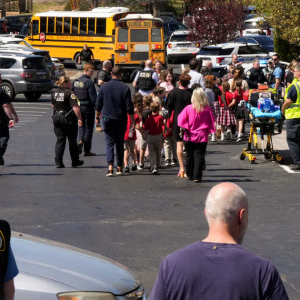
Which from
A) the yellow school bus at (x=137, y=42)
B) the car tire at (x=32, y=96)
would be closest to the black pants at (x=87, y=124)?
the car tire at (x=32, y=96)

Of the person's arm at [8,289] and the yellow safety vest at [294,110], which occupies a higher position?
the person's arm at [8,289]

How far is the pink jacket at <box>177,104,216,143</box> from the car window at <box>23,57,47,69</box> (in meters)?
16.1

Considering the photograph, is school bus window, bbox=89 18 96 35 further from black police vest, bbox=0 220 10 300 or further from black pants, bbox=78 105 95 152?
black police vest, bbox=0 220 10 300

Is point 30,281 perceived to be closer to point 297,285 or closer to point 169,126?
point 297,285

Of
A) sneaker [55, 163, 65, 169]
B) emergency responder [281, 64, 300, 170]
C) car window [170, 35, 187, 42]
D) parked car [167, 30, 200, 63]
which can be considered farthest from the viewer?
car window [170, 35, 187, 42]

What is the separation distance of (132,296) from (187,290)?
1530 millimetres

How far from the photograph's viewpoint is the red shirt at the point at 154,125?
12.5m

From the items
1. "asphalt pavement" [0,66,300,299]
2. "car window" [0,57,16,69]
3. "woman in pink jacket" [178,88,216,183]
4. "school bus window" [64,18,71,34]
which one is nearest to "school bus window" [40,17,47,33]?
"school bus window" [64,18,71,34]

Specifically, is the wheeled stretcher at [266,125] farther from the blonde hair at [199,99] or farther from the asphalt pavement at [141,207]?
the blonde hair at [199,99]

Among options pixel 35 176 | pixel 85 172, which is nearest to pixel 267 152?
pixel 85 172

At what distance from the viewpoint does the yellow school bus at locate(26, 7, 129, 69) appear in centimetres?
3844

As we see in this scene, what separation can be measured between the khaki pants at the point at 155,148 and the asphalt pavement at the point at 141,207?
323mm

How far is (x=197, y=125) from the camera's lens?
11609 millimetres

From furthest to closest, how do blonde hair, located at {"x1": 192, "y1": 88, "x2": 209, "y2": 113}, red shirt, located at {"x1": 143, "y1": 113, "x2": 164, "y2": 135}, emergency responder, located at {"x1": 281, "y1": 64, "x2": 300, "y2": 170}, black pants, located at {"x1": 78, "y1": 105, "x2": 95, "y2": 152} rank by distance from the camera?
black pants, located at {"x1": 78, "y1": 105, "x2": 95, "y2": 152} < emergency responder, located at {"x1": 281, "y1": 64, "x2": 300, "y2": 170} < red shirt, located at {"x1": 143, "y1": 113, "x2": 164, "y2": 135} < blonde hair, located at {"x1": 192, "y1": 88, "x2": 209, "y2": 113}
